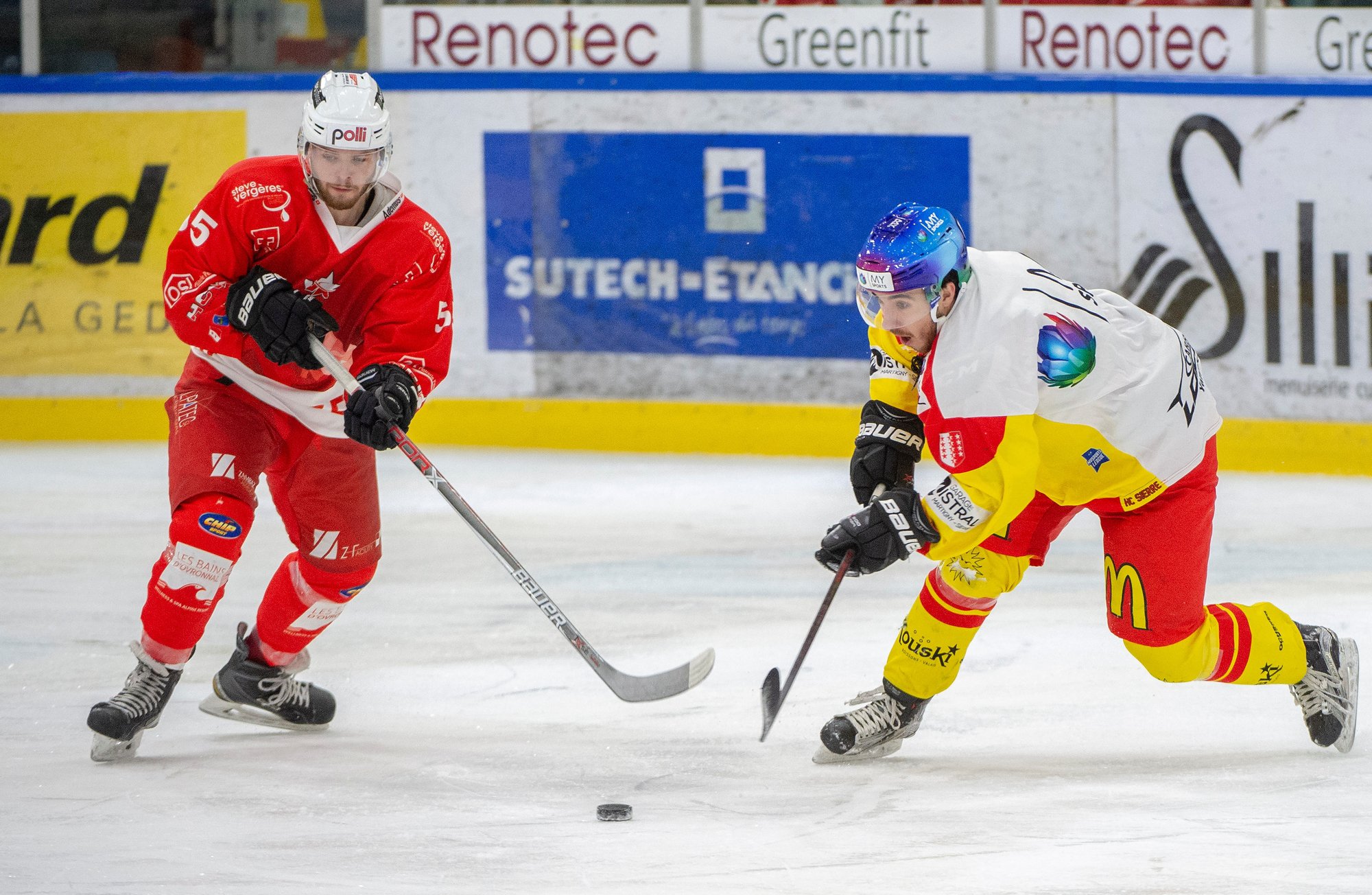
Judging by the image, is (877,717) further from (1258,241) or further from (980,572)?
(1258,241)

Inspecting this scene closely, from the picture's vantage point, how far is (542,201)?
7266 millimetres

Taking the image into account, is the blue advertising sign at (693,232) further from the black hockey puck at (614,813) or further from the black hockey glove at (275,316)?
the black hockey puck at (614,813)

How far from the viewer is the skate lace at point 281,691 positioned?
150 inches

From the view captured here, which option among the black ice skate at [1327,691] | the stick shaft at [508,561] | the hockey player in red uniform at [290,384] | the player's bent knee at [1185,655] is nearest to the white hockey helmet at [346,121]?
the hockey player in red uniform at [290,384]

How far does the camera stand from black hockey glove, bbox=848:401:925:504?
11.2ft

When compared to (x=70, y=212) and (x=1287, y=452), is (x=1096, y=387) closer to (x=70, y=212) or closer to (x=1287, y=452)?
(x=1287, y=452)

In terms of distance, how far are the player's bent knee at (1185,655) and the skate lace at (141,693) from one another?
1.84 meters

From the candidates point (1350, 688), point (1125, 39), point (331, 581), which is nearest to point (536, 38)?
point (1125, 39)

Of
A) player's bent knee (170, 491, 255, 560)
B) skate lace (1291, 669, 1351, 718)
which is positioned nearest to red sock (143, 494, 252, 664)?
player's bent knee (170, 491, 255, 560)

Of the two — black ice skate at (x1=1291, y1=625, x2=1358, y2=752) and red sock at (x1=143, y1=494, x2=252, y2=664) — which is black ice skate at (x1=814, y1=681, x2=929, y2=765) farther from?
red sock at (x1=143, y1=494, x2=252, y2=664)

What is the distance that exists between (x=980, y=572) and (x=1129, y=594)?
0.91 feet

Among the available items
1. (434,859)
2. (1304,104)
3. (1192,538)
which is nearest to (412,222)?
(434,859)

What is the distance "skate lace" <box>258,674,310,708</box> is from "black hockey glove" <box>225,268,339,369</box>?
71 cm

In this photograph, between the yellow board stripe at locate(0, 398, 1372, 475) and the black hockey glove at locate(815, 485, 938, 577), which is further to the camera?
the yellow board stripe at locate(0, 398, 1372, 475)
